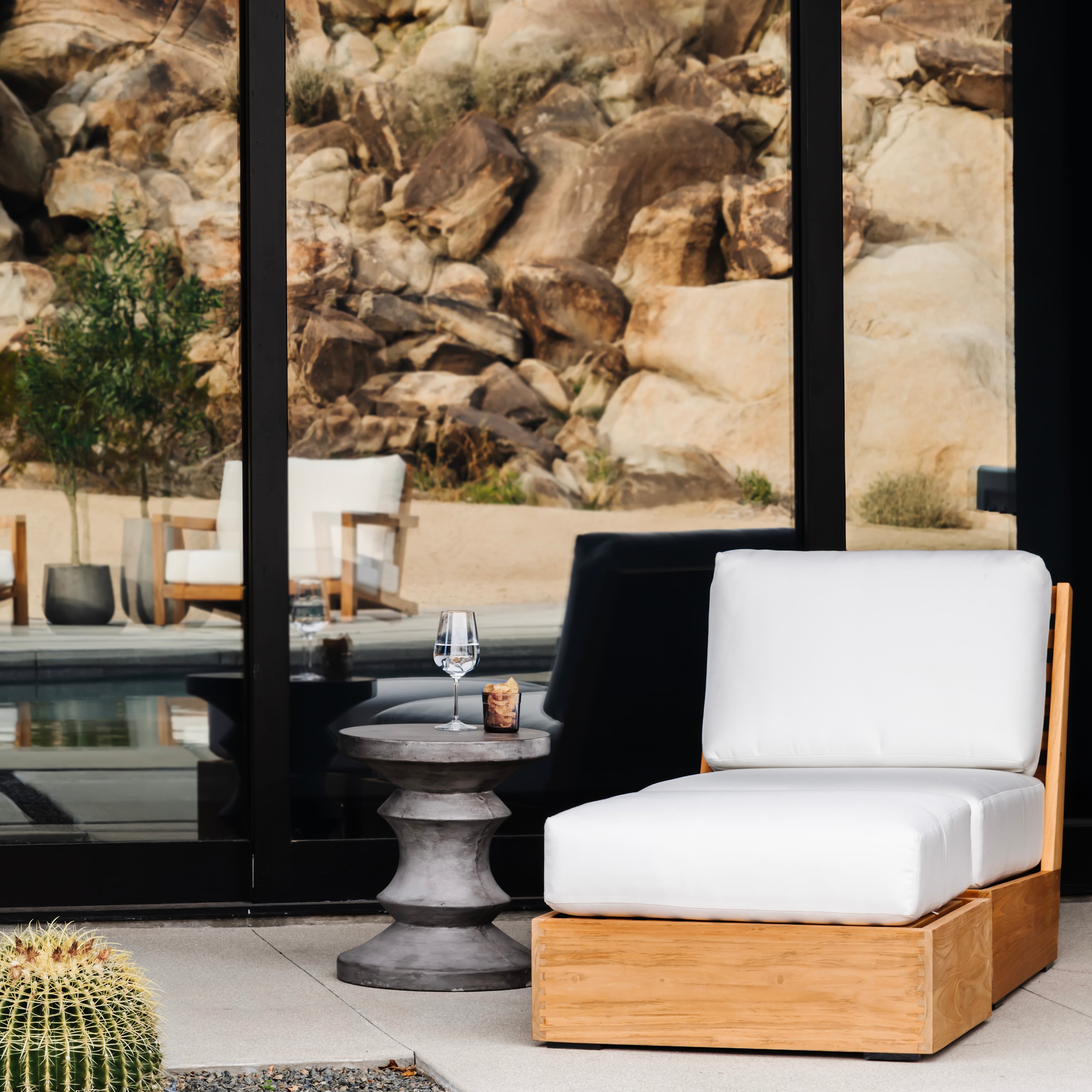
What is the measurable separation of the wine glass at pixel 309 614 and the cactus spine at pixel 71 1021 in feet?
6.64

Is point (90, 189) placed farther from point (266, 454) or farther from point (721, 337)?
point (721, 337)

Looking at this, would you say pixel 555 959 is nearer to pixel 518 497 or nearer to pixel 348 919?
pixel 348 919

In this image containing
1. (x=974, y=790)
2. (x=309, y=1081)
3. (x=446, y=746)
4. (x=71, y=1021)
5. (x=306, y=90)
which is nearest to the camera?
(x=71, y=1021)

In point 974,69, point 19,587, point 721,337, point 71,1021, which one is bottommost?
point 71,1021

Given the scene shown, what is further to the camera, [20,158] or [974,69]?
[974,69]

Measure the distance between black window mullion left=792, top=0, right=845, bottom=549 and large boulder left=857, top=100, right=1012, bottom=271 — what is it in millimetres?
149

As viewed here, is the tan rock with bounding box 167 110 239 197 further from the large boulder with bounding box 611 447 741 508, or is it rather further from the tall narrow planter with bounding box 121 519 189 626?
the large boulder with bounding box 611 447 741 508

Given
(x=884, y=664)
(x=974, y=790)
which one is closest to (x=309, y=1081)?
(x=974, y=790)

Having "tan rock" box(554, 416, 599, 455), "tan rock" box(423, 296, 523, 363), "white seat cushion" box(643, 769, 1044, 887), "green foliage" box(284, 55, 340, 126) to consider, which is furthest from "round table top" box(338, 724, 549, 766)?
"green foliage" box(284, 55, 340, 126)

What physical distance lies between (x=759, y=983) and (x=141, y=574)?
2129mm

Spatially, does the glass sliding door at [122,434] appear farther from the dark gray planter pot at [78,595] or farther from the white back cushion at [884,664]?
the white back cushion at [884,664]

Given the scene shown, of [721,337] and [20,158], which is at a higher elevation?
[20,158]

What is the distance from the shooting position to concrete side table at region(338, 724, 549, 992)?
3205 millimetres

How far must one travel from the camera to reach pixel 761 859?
264cm
